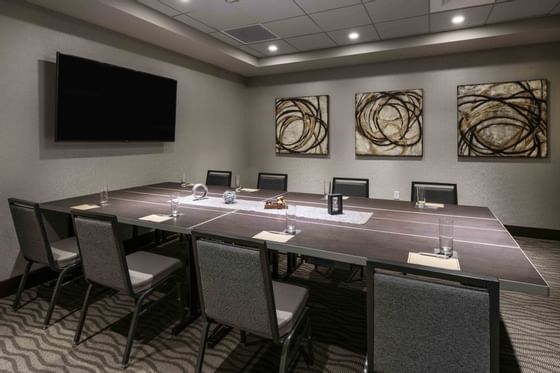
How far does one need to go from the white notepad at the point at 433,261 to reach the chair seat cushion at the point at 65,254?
2.34 meters

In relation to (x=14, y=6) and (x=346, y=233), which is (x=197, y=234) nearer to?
(x=346, y=233)

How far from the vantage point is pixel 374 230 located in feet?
7.03

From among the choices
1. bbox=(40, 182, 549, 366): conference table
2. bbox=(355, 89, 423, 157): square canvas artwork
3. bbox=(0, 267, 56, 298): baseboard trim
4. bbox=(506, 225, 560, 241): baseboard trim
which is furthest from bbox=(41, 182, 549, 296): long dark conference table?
bbox=(506, 225, 560, 241): baseboard trim

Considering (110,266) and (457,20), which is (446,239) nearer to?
(110,266)

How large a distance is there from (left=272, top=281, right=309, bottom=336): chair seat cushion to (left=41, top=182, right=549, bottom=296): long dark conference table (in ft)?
0.88

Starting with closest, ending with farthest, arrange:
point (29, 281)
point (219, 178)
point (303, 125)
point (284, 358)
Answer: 1. point (284, 358)
2. point (29, 281)
3. point (219, 178)
4. point (303, 125)

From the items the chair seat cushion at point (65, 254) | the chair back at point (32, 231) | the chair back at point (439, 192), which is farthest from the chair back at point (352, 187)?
the chair back at point (32, 231)

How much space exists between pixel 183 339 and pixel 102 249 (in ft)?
2.72

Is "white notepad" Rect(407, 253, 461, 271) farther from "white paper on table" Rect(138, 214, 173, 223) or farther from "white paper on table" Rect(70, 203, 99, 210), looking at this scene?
"white paper on table" Rect(70, 203, 99, 210)

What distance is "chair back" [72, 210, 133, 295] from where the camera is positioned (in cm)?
195

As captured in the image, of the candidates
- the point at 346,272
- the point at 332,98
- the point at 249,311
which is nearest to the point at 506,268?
the point at 249,311

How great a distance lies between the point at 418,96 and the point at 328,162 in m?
1.74

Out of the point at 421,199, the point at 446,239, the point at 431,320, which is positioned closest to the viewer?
the point at 431,320

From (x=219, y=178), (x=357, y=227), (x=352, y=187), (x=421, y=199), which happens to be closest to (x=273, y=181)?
(x=219, y=178)
